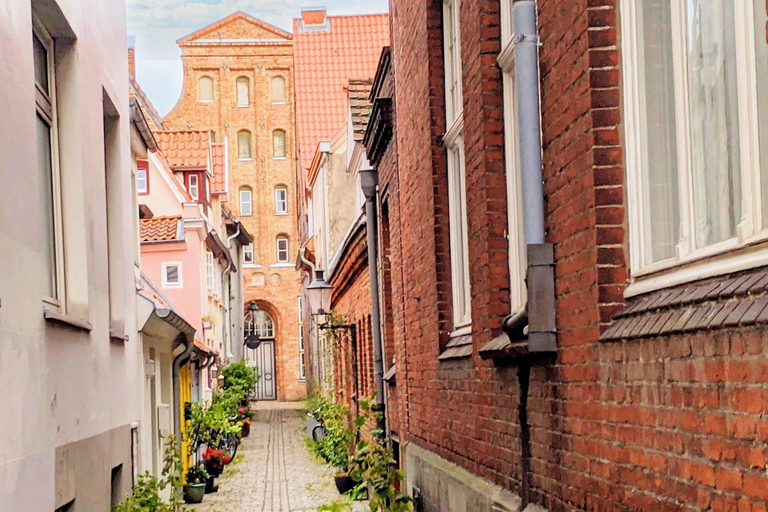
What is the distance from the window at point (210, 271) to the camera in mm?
30266

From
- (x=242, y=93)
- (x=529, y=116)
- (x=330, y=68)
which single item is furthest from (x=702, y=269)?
(x=242, y=93)

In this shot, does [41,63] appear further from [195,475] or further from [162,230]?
[162,230]

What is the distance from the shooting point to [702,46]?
12.1 ft

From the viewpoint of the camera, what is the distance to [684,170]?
3.86 meters

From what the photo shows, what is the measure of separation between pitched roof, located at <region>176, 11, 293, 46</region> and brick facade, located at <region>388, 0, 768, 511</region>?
1833 inches

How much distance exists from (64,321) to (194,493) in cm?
1278

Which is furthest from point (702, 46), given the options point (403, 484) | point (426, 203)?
point (403, 484)

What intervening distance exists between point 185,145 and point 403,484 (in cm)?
2299

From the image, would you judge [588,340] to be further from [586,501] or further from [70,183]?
[70,183]

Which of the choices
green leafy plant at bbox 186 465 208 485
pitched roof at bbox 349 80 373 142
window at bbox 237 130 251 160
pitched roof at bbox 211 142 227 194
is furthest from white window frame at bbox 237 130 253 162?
green leafy plant at bbox 186 465 208 485

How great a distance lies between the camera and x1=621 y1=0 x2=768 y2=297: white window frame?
10.8ft

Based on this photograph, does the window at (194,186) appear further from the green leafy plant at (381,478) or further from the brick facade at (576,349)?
the brick facade at (576,349)

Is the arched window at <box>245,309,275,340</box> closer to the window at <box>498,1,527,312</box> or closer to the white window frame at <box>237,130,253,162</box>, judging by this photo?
the white window frame at <box>237,130,253,162</box>

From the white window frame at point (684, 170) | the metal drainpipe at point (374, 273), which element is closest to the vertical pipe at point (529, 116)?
Answer: the white window frame at point (684, 170)
